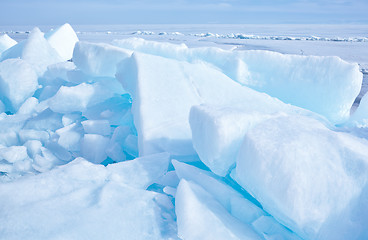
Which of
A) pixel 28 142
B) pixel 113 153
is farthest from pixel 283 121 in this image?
pixel 28 142

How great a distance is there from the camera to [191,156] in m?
1.75

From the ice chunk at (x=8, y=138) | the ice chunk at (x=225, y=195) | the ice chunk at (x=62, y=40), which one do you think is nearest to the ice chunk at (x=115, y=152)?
the ice chunk at (x=225, y=195)

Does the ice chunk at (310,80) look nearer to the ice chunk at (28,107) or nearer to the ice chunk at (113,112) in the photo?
the ice chunk at (113,112)

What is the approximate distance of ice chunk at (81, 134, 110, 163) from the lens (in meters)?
2.04

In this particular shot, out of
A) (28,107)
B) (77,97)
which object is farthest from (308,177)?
(28,107)

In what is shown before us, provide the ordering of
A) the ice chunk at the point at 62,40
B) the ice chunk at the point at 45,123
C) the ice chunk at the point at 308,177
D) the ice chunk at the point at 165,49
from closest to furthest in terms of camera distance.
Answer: the ice chunk at the point at 308,177, the ice chunk at the point at 45,123, the ice chunk at the point at 165,49, the ice chunk at the point at 62,40

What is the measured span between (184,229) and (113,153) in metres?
1.12

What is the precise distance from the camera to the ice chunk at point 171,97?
5.81ft

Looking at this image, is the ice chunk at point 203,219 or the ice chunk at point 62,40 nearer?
the ice chunk at point 203,219

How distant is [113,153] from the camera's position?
6.74 ft

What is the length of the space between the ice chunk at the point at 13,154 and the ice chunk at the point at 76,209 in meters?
0.87

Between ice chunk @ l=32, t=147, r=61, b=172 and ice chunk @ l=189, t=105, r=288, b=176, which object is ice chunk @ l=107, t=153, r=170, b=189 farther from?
ice chunk @ l=32, t=147, r=61, b=172

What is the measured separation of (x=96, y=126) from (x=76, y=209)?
3.33 feet

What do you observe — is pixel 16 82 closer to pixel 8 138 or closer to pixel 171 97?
pixel 8 138
